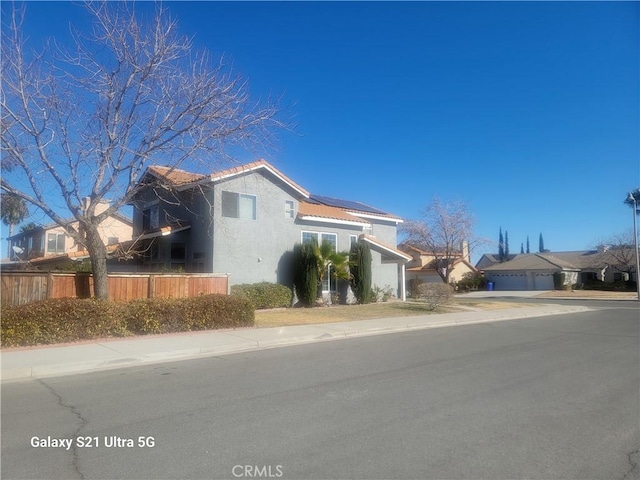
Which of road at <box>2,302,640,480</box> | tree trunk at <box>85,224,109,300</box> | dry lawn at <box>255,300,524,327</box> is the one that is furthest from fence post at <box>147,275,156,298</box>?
road at <box>2,302,640,480</box>

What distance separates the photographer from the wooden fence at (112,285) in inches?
497

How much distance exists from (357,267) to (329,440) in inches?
704

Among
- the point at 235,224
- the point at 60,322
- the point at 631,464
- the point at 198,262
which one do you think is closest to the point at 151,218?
the point at 198,262

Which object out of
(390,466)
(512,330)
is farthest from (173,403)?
(512,330)

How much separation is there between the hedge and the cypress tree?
9288 millimetres

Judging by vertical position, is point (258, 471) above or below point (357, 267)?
below

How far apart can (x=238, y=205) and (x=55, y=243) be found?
1049 inches

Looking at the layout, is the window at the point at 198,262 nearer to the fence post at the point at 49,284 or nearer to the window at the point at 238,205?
the window at the point at 238,205

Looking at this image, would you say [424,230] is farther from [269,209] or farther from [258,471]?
[258,471]

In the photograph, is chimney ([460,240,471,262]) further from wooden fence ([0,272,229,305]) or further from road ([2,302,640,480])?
road ([2,302,640,480])

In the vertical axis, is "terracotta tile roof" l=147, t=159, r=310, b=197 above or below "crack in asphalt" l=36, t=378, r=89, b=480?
above

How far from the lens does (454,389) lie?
6996 millimetres

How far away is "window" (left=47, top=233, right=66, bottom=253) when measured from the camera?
126ft

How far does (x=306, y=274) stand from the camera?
2048cm
